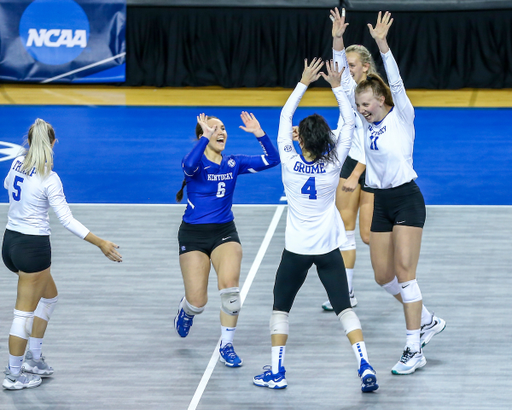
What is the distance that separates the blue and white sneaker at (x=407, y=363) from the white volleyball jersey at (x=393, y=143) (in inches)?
43.5

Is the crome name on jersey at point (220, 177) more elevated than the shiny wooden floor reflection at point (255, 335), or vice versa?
the crome name on jersey at point (220, 177)

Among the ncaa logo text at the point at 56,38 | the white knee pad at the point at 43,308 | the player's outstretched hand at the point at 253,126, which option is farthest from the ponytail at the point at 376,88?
the ncaa logo text at the point at 56,38

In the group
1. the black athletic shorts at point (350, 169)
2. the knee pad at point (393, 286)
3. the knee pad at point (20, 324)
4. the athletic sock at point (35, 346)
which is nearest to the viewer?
the knee pad at point (20, 324)

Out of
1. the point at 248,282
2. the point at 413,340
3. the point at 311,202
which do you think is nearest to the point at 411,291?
the point at 413,340

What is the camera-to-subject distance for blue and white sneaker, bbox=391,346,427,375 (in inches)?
184

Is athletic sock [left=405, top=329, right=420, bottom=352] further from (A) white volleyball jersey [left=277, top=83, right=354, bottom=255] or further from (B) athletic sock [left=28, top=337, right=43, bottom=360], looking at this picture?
(B) athletic sock [left=28, top=337, right=43, bottom=360]

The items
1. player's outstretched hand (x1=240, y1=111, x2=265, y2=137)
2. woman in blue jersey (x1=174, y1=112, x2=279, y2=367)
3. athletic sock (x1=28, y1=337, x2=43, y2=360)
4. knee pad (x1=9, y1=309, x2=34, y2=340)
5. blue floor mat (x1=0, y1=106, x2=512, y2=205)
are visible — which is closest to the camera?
knee pad (x1=9, y1=309, x2=34, y2=340)

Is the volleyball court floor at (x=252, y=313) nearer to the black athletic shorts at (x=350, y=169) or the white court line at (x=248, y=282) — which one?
the white court line at (x=248, y=282)

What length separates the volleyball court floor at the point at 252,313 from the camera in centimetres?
445

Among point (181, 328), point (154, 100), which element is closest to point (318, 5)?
point (154, 100)

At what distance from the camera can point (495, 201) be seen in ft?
29.3

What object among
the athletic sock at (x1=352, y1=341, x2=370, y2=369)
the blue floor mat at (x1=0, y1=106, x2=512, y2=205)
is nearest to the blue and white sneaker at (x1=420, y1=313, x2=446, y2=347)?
the athletic sock at (x1=352, y1=341, x2=370, y2=369)

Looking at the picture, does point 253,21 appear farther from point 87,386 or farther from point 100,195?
point 87,386

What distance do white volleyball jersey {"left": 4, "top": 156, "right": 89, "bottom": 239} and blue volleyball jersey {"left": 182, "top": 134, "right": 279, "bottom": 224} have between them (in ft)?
3.14
